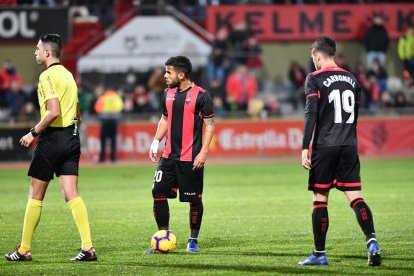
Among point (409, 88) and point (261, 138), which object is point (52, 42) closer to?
point (261, 138)

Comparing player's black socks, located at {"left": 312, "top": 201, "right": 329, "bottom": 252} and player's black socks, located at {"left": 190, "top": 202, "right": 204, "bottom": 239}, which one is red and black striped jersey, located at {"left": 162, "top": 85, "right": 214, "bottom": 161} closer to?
player's black socks, located at {"left": 190, "top": 202, "right": 204, "bottom": 239}

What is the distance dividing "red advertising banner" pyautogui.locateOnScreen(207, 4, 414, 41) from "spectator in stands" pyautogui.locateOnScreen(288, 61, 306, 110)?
1861 mm

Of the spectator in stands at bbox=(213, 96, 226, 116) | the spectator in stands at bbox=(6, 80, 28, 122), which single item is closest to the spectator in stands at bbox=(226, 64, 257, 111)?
the spectator in stands at bbox=(213, 96, 226, 116)

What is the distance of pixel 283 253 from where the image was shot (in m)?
10.2

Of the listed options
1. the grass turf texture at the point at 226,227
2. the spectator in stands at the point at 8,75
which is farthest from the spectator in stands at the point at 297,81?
the spectator in stands at the point at 8,75

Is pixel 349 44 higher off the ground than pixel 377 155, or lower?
higher

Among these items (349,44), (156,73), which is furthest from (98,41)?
(349,44)

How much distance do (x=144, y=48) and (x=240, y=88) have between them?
10.2ft

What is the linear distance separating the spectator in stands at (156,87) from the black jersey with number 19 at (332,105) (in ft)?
59.4

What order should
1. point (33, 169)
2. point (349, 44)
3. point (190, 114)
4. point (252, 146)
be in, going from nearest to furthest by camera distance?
point (33, 169) < point (190, 114) < point (252, 146) < point (349, 44)

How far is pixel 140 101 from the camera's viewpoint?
27.0m

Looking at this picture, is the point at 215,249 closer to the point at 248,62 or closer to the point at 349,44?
the point at 248,62

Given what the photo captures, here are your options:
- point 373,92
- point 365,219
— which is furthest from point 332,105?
point 373,92

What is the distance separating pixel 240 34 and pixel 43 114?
1879 cm
